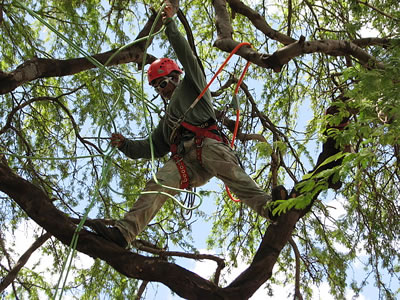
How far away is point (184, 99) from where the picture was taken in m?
3.79

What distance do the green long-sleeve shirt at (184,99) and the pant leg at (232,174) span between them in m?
0.21

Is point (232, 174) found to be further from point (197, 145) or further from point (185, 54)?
point (185, 54)

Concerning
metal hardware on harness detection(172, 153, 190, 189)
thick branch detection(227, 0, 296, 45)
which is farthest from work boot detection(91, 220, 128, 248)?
thick branch detection(227, 0, 296, 45)

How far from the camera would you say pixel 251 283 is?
310cm

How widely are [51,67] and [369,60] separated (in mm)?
2065

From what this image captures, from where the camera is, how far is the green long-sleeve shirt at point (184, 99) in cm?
355

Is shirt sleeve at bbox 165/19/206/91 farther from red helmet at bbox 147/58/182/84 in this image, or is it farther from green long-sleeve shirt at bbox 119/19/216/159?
red helmet at bbox 147/58/182/84

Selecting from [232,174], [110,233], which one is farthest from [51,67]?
[232,174]

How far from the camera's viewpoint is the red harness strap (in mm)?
3678

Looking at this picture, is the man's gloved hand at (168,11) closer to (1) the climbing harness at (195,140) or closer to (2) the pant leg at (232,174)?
(1) the climbing harness at (195,140)

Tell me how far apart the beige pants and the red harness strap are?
0.09 feet

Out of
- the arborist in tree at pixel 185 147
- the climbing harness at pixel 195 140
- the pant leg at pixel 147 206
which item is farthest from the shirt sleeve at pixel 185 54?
the pant leg at pixel 147 206

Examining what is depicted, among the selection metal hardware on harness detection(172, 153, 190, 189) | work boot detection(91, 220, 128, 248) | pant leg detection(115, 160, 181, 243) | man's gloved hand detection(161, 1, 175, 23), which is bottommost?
work boot detection(91, 220, 128, 248)

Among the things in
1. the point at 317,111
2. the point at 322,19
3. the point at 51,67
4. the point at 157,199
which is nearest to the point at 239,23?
the point at 322,19
